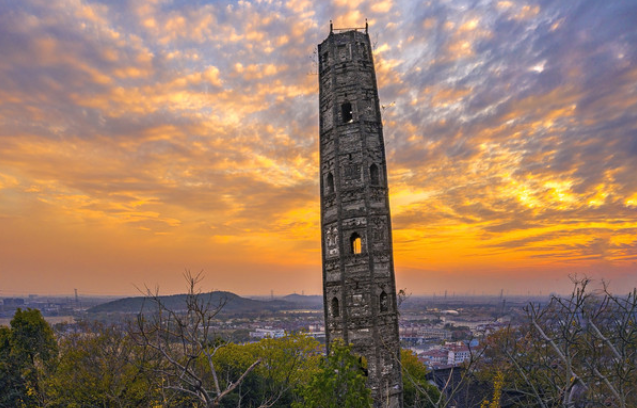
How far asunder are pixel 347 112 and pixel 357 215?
608 cm

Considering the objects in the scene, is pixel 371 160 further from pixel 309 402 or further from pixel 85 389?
pixel 85 389

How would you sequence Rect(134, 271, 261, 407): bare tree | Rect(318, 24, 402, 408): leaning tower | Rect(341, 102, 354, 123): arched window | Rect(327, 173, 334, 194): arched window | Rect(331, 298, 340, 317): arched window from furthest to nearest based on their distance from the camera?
Rect(341, 102, 354, 123): arched window
Rect(327, 173, 334, 194): arched window
Rect(331, 298, 340, 317): arched window
Rect(318, 24, 402, 408): leaning tower
Rect(134, 271, 261, 407): bare tree

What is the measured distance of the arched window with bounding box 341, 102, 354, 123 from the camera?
955 inches

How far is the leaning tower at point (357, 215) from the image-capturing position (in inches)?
855

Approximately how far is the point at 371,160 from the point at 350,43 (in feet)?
22.9

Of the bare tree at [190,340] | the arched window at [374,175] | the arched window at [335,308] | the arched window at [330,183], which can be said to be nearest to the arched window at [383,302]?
the arched window at [335,308]

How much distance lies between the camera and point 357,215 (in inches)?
899

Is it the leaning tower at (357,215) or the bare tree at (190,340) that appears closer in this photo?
the bare tree at (190,340)

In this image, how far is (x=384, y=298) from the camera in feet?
73.9

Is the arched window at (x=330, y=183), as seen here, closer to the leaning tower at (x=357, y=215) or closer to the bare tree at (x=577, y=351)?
the leaning tower at (x=357, y=215)

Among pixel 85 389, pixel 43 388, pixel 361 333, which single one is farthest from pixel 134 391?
pixel 361 333

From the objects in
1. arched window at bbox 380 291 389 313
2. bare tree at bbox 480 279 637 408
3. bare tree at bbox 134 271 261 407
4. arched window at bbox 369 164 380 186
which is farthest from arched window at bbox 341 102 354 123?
bare tree at bbox 134 271 261 407

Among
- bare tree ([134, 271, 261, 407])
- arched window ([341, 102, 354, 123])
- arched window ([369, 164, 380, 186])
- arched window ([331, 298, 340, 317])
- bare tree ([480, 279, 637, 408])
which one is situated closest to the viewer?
bare tree ([134, 271, 261, 407])

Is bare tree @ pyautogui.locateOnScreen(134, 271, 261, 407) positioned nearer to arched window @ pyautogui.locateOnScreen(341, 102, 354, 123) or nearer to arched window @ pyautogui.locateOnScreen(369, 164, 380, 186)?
arched window @ pyautogui.locateOnScreen(369, 164, 380, 186)
